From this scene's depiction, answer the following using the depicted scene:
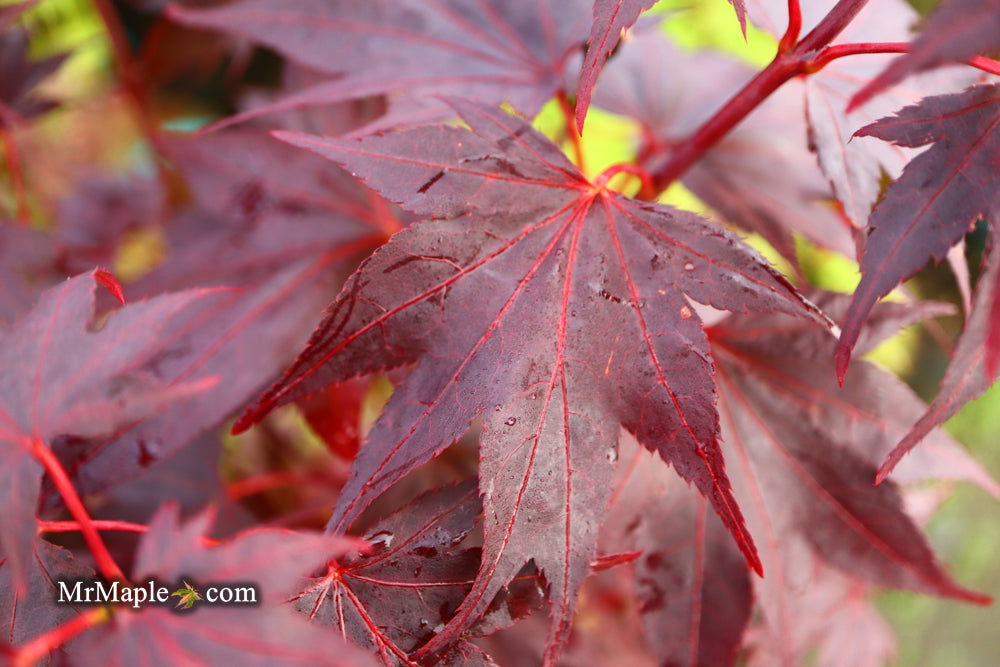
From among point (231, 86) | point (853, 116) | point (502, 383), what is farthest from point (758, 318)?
point (231, 86)

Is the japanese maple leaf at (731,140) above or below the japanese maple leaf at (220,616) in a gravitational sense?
above

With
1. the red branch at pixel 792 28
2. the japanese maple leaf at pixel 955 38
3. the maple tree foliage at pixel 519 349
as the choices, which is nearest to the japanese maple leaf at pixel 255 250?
the maple tree foliage at pixel 519 349

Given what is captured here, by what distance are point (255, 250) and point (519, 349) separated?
1.47 ft

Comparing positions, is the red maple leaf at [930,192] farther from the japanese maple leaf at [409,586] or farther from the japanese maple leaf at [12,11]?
the japanese maple leaf at [12,11]

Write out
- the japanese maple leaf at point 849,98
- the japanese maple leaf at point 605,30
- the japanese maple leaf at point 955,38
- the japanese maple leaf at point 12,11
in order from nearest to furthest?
the japanese maple leaf at point 955,38 < the japanese maple leaf at point 605,30 < the japanese maple leaf at point 849,98 < the japanese maple leaf at point 12,11

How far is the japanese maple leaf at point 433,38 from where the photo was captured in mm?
689

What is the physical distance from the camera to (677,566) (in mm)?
599

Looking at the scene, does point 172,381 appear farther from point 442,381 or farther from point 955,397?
point 955,397

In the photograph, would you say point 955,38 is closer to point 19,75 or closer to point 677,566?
point 677,566

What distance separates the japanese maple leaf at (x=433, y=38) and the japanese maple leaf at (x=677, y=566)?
38 cm

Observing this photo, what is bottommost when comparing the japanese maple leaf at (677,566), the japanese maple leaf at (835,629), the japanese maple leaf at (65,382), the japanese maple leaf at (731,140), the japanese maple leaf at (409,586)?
the japanese maple leaf at (835,629)

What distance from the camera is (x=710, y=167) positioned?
77 cm

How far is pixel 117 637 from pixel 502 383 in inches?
10.2

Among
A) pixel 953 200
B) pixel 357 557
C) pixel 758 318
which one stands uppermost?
pixel 953 200
